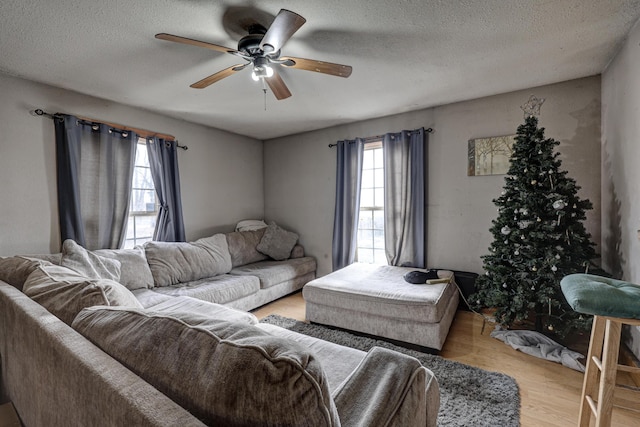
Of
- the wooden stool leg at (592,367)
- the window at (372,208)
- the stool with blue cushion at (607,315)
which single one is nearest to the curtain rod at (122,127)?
the window at (372,208)

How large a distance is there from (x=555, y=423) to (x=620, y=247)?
159cm

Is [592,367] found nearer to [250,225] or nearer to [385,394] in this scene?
[385,394]

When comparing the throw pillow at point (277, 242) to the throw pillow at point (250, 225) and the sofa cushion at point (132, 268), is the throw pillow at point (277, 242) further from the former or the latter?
the sofa cushion at point (132, 268)

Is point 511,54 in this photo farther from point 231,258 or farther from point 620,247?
point 231,258

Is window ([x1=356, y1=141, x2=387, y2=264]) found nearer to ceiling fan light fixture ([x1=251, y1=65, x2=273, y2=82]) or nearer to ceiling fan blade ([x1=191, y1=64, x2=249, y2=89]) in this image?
ceiling fan light fixture ([x1=251, y1=65, x2=273, y2=82])

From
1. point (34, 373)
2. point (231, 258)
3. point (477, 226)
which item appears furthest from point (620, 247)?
point (231, 258)

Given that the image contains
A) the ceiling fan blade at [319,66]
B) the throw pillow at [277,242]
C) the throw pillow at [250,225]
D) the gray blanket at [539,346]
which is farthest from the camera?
the throw pillow at [250,225]

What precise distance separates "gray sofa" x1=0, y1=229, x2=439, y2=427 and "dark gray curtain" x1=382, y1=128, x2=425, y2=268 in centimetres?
243

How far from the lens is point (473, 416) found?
5.41 ft

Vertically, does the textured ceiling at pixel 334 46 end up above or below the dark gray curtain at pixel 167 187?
above

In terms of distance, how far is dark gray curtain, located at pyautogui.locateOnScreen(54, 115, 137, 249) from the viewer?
2730mm

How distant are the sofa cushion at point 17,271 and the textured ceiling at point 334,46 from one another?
4.94ft

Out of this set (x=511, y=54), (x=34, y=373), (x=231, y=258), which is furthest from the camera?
(x=231, y=258)

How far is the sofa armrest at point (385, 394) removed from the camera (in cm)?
84
